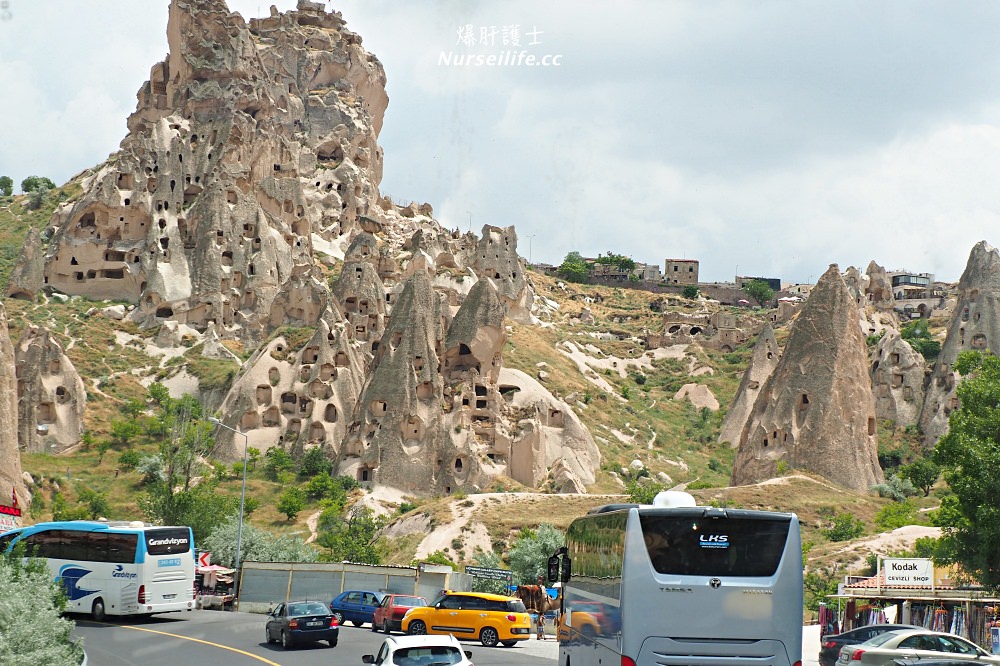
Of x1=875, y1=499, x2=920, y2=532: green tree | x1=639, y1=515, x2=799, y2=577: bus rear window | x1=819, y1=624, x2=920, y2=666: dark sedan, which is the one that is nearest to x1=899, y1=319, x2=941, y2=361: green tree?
x1=875, y1=499, x2=920, y2=532: green tree

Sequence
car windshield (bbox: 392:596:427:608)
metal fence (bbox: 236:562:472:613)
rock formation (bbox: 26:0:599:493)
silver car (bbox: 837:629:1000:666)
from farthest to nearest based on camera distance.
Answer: rock formation (bbox: 26:0:599:493)
metal fence (bbox: 236:562:472:613)
car windshield (bbox: 392:596:427:608)
silver car (bbox: 837:629:1000:666)

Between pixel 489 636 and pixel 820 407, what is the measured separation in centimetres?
3791

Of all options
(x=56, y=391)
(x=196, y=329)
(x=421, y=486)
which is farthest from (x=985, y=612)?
(x=196, y=329)

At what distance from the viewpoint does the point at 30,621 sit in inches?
663

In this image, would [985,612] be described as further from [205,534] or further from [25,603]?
[205,534]

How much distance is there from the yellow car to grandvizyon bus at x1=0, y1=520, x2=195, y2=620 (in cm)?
704

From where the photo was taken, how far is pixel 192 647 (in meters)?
28.1

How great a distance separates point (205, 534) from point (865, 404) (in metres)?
37.4

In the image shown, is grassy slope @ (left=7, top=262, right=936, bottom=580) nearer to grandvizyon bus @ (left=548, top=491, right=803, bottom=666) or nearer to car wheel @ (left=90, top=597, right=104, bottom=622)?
car wheel @ (left=90, top=597, right=104, bottom=622)

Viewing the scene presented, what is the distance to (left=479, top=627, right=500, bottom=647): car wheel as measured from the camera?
34094mm

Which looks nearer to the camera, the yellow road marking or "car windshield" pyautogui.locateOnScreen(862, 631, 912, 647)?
"car windshield" pyautogui.locateOnScreen(862, 631, 912, 647)

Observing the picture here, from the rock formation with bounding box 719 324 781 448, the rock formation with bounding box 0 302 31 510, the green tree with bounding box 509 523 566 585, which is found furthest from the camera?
the rock formation with bounding box 719 324 781 448

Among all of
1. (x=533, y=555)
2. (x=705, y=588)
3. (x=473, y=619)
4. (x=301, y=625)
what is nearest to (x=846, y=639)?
(x=705, y=588)

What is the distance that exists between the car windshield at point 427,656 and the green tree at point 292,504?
168 ft
